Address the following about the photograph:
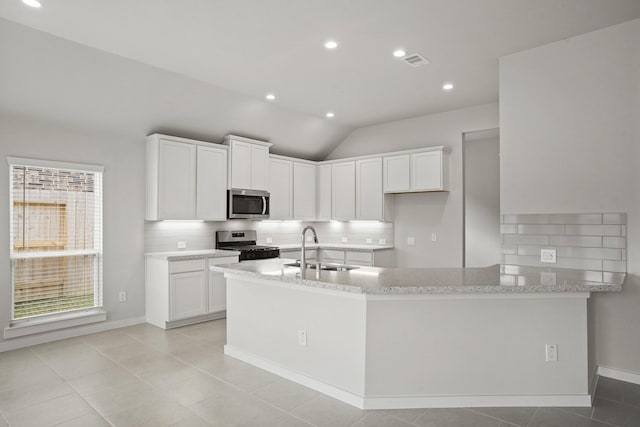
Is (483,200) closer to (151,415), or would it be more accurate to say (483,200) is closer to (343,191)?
(343,191)

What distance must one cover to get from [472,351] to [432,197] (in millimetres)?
3499

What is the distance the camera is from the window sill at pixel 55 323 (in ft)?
13.3

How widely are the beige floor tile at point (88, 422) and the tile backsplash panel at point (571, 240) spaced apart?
356 centimetres

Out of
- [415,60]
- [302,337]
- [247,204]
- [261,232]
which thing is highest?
[415,60]

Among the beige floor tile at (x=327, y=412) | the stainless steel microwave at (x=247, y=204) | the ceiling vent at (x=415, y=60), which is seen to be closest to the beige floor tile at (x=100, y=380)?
the beige floor tile at (x=327, y=412)

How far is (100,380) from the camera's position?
327 cm

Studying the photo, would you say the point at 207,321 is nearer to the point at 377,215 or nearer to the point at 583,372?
the point at 377,215

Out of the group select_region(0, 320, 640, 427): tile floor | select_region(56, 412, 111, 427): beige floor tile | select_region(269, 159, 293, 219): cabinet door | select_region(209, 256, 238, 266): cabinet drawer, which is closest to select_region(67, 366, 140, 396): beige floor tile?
select_region(0, 320, 640, 427): tile floor

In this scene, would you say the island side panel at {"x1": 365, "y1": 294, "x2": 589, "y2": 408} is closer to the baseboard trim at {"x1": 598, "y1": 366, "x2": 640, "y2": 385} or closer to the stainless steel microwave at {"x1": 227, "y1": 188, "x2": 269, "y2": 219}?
the baseboard trim at {"x1": 598, "y1": 366, "x2": 640, "y2": 385}

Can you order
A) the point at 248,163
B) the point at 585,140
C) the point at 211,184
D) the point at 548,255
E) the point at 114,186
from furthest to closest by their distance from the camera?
the point at 248,163 → the point at 211,184 → the point at 114,186 → the point at 548,255 → the point at 585,140

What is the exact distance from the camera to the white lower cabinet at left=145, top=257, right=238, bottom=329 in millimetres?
4785

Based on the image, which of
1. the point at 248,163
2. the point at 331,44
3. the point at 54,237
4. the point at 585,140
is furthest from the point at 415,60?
the point at 54,237

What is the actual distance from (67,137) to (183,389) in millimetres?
3218

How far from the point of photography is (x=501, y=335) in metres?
2.75
